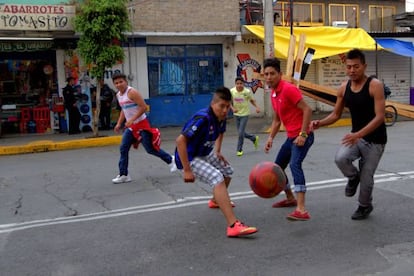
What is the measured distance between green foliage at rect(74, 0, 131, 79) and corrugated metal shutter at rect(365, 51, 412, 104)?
11.3 meters

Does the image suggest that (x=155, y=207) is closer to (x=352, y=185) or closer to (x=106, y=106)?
(x=352, y=185)

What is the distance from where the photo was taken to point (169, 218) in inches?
237

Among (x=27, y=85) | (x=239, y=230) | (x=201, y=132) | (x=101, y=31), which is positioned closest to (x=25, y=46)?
(x=27, y=85)

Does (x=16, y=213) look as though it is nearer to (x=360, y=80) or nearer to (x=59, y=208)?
(x=59, y=208)

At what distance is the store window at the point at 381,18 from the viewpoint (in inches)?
851

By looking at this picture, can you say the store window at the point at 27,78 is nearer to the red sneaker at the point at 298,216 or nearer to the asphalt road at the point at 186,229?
the asphalt road at the point at 186,229

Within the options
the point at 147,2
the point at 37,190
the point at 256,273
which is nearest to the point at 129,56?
the point at 147,2

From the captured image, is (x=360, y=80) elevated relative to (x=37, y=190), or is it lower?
elevated

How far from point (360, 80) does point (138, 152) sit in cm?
712

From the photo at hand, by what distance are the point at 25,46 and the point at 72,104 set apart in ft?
7.06

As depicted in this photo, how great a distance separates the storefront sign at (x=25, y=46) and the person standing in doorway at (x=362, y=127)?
39.2ft

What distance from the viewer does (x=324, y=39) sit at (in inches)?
706

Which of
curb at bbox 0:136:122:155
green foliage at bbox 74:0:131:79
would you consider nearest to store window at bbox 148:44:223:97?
green foliage at bbox 74:0:131:79

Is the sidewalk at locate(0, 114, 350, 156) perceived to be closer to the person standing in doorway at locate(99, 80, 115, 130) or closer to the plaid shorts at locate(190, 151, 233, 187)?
the person standing in doorway at locate(99, 80, 115, 130)
